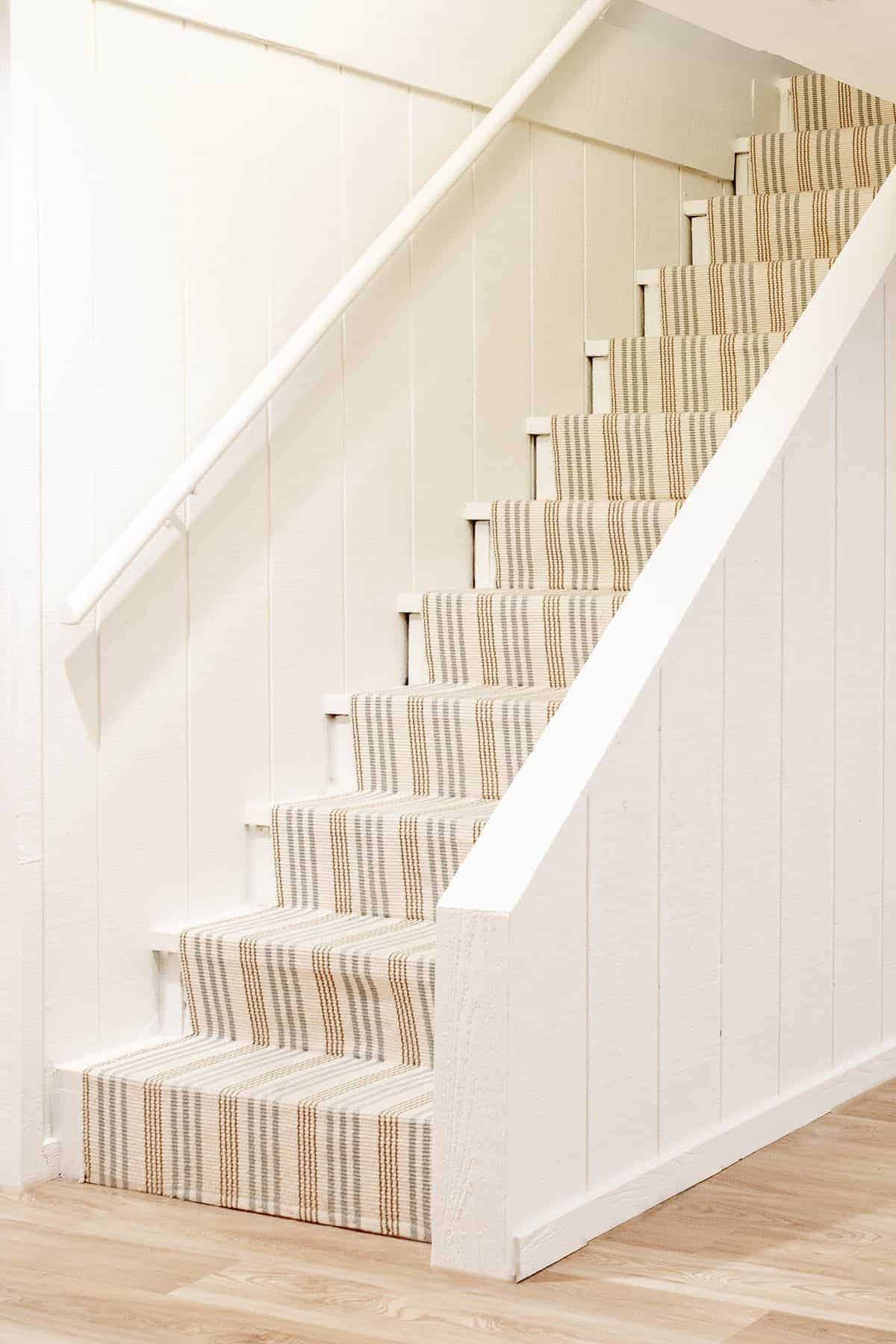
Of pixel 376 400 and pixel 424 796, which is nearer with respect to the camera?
pixel 424 796

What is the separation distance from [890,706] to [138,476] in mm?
1496

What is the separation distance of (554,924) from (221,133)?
5.33 feet

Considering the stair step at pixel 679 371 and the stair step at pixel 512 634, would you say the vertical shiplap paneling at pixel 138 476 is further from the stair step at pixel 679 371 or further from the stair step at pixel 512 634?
the stair step at pixel 679 371

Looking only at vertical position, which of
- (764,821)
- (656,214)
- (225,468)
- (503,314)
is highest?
(656,214)

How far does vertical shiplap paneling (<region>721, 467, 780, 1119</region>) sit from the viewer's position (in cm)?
285

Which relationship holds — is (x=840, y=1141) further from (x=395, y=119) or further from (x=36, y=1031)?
(x=395, y=119)

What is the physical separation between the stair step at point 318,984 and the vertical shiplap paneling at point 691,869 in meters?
0.37

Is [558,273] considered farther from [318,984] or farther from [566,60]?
[318,984]

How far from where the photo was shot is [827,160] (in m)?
4.52

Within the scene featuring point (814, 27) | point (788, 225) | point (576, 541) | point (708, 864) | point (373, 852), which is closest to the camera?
point (814, 27)

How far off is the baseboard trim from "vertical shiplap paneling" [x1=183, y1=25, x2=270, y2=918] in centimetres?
95

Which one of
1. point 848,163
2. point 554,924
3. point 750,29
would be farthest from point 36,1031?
point 848,163

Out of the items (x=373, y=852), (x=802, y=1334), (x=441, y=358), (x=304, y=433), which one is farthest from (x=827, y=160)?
(x=802, y=1334)

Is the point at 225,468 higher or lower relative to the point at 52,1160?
higher
